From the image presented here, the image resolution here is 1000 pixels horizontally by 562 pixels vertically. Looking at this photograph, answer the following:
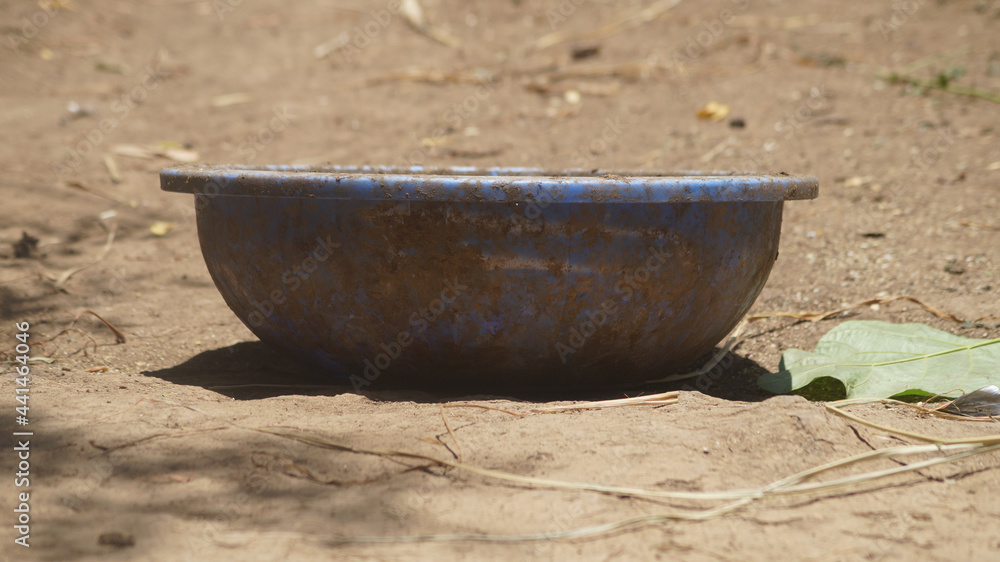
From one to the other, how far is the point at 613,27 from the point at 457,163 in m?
2.45

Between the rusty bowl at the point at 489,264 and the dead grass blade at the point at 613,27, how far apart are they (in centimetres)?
493

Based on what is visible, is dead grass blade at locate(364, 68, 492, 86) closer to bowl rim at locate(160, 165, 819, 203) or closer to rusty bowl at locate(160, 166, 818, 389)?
rusty bowl at locate(160, 166, 818, 389)

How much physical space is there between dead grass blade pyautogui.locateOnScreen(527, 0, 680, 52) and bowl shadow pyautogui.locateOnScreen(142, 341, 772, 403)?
4601 millimetres

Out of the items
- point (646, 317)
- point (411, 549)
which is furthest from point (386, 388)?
point (411, 549)

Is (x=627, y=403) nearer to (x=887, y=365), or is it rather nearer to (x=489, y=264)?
(x=489, y=264)

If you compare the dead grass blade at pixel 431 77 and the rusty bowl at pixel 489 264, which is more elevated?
the dead grass blade at pixel 431 77

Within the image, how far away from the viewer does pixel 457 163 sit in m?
5.04

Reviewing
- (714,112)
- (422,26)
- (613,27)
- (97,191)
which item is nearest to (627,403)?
(714,112)

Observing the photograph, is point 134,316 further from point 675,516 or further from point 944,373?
point 944,373

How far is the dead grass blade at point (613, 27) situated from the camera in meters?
6.58

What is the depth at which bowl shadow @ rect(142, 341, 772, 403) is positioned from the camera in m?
2.00

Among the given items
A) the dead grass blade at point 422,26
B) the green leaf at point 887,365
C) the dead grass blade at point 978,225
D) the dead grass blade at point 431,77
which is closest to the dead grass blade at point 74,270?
the green leaf at point 887,365

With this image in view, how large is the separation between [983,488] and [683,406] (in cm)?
63

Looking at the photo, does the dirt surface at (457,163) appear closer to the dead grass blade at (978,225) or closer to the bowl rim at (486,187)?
the dead grass blade at (978,225)
